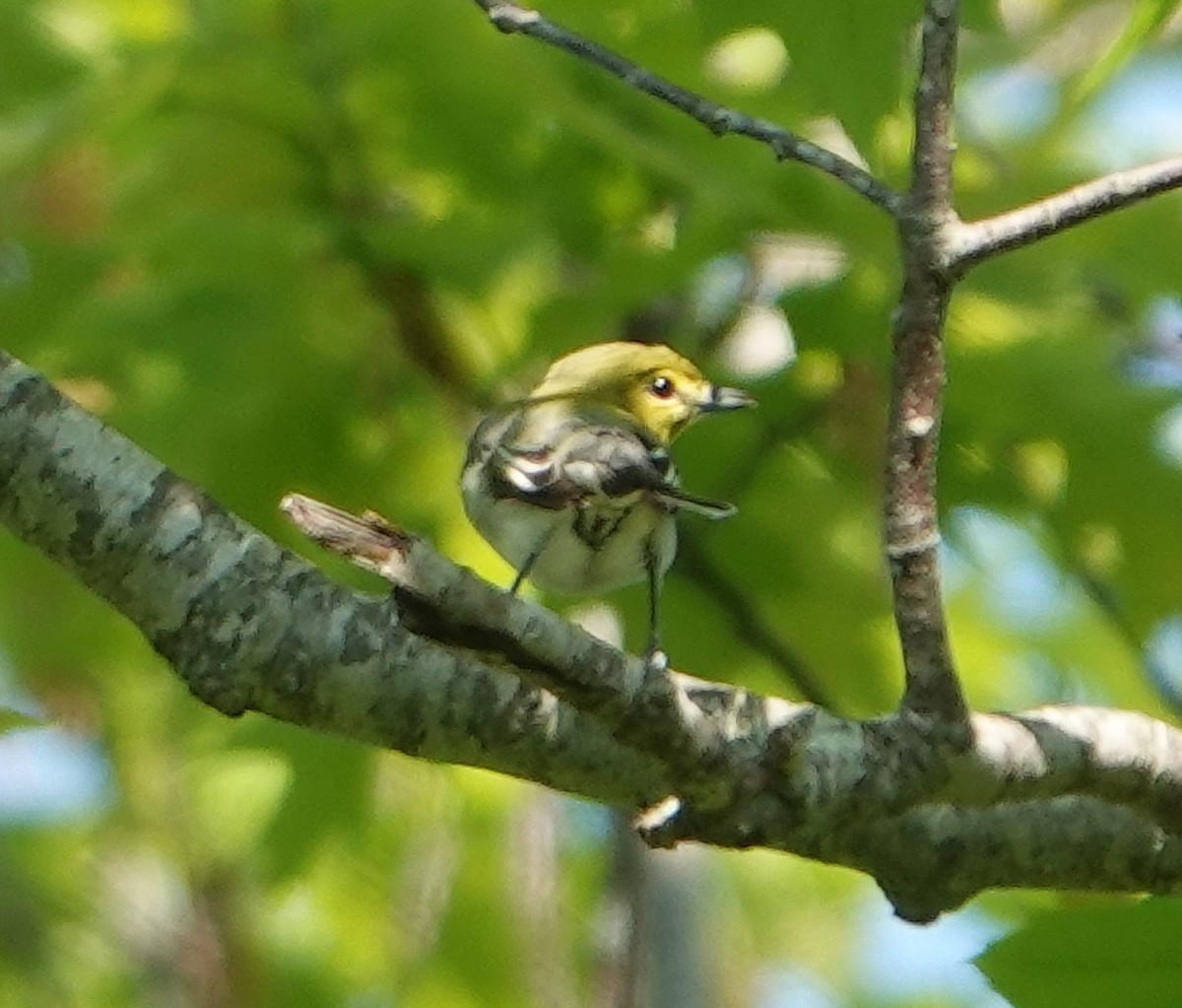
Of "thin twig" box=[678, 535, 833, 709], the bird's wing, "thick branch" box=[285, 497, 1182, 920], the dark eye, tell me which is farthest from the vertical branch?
the dark eye

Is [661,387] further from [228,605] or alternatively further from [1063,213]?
[228,605]

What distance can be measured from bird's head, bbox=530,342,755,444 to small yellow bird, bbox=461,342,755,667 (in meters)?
0.06

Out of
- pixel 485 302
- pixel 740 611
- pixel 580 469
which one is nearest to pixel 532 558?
pixel 580 469

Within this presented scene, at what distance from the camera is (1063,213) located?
1.47 m

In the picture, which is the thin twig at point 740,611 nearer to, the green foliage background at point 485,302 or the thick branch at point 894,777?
the green foliage background at point 485,302

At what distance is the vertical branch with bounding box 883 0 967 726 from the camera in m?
1.44

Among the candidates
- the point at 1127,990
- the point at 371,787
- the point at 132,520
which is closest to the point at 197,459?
the point at 371,787

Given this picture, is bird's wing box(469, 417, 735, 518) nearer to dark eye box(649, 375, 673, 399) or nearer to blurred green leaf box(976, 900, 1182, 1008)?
dark eye box(649, 375, 673, 399)

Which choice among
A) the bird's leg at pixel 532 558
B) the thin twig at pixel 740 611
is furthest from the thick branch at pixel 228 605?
the thin twig at pixel 740 611

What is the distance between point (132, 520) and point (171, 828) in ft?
8.09

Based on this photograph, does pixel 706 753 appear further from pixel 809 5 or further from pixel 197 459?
pixel 197 459

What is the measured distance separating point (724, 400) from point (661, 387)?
12 cm

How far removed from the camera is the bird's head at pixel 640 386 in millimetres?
2510

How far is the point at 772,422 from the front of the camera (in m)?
2.48
